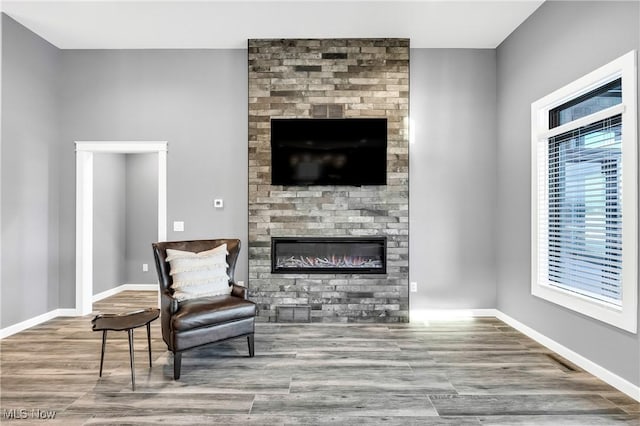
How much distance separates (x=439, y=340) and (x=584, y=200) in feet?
5.73

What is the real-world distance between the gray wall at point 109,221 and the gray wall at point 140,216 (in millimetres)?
73

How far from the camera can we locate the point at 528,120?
3604 millimetres

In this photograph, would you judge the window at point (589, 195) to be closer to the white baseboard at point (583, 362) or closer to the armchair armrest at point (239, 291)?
the white baseboard at point (583, 362)

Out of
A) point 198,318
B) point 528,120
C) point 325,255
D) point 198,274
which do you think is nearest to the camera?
point 198,318

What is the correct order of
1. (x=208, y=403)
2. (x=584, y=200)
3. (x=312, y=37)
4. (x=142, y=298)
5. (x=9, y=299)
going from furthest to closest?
(x=142, y=298), (x=312, y=37), (x=9, y=299), (x=584, y=200), (x=208, y=403)

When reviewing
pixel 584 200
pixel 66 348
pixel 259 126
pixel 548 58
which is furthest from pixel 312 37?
pixel 66 348

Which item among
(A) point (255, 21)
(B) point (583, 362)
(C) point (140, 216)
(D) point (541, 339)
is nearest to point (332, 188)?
(A) point (255, 21)

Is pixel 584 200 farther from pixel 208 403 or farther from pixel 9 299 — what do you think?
pixel 9 299

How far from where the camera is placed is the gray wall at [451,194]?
4230 millimetres

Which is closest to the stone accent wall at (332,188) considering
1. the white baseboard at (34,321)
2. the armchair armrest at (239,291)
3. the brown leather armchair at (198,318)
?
the armchair armrest at (239,291)

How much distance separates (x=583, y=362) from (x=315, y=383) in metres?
2.12

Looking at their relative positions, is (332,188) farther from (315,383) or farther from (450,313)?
(315,383)

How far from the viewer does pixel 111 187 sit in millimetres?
5406

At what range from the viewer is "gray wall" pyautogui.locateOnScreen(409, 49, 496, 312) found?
4.23 metres
